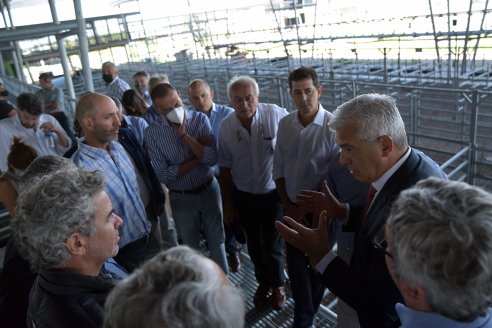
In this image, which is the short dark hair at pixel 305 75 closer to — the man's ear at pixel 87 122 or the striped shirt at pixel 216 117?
the striped shirt at pixel 216 117

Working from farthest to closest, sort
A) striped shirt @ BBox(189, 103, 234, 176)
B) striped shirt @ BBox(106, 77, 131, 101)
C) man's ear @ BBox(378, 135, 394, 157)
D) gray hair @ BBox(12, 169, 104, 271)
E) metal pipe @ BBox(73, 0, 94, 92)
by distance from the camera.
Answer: striped shirt @ BBox(106, 77, 131, 101), metal pipe @ BBox(73, 0, 94, 92), striped shirt @ BBox(189, 103, 234, 176), man's ear @ BBox(378, 135, 394, 157), gray hair @ BBox(12, 169, 104, 271)

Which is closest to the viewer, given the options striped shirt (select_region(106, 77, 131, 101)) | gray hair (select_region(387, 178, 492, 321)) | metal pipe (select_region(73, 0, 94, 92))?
gray hair (select_region(387, 178, 492, 321))

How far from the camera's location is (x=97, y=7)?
1473 cm

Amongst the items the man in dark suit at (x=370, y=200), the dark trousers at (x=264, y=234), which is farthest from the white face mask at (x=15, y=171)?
the man in dark suit at (x=370, y=200)

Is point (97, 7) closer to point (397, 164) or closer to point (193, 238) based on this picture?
point (193, 238)

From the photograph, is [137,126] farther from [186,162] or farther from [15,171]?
[15,171]

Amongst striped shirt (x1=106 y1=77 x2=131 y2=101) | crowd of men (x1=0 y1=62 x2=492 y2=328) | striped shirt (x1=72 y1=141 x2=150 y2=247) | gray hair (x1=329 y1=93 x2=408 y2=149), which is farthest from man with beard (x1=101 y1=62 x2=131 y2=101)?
gray hair (x1=329 y1=93 x2=408 y2=149)

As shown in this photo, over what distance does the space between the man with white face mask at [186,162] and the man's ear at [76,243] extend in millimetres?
1465

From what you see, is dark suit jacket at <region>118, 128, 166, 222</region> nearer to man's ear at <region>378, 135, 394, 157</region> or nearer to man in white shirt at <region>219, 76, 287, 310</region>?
man in white shirt at <region>219, 76, 287, 310</region>

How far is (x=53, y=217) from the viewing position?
1268mm

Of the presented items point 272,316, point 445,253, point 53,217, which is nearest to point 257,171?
point 272,316

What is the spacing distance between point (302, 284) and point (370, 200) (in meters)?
0.95

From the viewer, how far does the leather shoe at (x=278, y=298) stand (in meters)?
2.81

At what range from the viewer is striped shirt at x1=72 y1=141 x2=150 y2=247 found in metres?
2.31
